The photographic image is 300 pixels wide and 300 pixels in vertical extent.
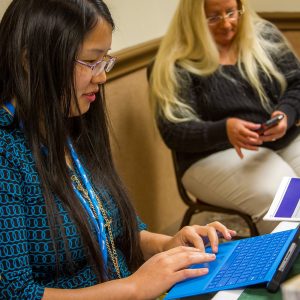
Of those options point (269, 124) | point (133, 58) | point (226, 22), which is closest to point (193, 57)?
point (226, 22)

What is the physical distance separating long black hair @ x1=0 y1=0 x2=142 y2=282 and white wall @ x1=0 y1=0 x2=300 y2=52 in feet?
4.12

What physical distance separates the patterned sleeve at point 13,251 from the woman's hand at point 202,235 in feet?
1.21

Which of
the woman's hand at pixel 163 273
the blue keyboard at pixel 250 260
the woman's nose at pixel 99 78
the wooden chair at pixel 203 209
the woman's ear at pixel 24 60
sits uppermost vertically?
the woman's ear at pixel 24 60

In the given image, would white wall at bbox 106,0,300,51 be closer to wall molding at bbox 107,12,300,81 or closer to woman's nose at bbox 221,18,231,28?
wall molding at bbox 107,12,300,81

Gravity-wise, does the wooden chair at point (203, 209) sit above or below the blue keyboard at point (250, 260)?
below

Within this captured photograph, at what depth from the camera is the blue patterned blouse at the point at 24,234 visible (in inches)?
50.1

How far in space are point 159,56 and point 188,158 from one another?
1.45ft

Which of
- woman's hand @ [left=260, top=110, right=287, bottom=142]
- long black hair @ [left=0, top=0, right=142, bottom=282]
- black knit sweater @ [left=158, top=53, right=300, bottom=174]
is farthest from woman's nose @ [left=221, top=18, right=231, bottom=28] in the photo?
long black hair @ [left=0, top=0, right=142, bottom=282]

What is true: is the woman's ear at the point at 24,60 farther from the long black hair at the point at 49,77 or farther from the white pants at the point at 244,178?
the white pants at the point at 244,178

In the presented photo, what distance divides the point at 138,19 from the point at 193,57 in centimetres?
42

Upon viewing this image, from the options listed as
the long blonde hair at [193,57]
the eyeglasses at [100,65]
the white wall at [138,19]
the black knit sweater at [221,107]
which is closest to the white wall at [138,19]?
the white wall at [138,19]

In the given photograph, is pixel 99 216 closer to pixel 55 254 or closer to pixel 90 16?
pixel 55 254

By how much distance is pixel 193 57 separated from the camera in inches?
101

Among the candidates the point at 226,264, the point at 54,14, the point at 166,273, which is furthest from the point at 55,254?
the point at 54,14
